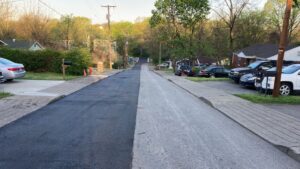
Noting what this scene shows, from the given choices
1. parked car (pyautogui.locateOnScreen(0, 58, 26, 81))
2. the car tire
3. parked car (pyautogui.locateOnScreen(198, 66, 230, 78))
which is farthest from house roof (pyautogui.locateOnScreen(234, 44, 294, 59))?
parked car (pyautogui.locateOnScreen(0, 58, 26, 81))

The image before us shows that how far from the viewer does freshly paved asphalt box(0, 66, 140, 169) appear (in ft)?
19.9

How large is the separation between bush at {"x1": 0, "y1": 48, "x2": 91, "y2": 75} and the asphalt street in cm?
2280

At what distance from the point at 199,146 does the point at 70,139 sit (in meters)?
2.57

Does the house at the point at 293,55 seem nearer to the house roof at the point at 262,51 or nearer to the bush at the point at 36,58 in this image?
the house roof at the point at 262,51

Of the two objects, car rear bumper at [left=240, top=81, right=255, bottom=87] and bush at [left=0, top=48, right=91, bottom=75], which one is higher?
bush at [left=0, top=48, right=91, bottom=75]

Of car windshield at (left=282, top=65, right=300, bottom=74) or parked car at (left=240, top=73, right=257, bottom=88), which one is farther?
parked car at (left=240, top=73, right=257, bottom=88)

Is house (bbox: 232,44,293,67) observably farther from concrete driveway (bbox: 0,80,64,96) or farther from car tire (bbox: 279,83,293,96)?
concrete driveway (bbox: 0,80,64,96)

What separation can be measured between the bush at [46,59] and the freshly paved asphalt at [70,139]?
2127 cm

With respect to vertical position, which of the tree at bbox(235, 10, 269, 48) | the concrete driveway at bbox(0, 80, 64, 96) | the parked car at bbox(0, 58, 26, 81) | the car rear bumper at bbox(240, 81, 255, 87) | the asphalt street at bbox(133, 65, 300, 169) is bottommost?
the car rear bumper at bbox(240, 81, 255, 87)

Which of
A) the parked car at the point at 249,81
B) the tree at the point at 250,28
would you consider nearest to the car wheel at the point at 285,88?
the parked car at the point at 249,81

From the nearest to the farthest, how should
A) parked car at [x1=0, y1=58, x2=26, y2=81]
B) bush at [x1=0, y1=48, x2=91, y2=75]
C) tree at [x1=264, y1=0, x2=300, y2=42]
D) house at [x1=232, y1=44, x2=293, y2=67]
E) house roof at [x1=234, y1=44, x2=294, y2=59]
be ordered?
parked car at [x1=0, y1=58, x2=26, y2=81] → bush at [x1=0, y1=48, x2=91, y2=75] → house roof at [x1=234, y1=44, x2=294, y2=59] → house at [x1=232, y1=44, x2=293, y2=67] → tree at [x1=264, y1=0, x2=300, y2=42]

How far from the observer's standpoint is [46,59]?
32.9 meters

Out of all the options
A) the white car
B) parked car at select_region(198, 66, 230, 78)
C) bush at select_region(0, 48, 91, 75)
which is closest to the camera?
the white car

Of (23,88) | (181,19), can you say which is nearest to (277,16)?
(181,19)
